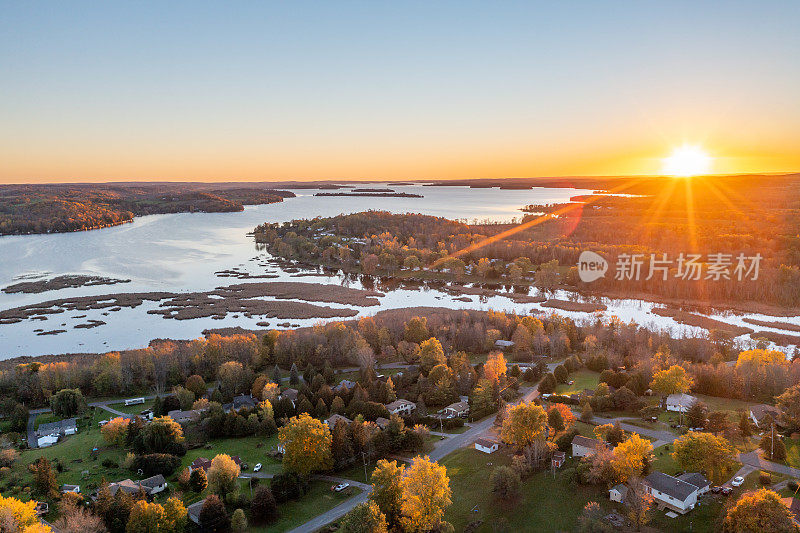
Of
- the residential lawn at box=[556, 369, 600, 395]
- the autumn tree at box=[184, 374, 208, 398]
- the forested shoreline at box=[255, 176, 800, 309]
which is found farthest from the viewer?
the forested shoreline at box=[255, 176, 800, 309]

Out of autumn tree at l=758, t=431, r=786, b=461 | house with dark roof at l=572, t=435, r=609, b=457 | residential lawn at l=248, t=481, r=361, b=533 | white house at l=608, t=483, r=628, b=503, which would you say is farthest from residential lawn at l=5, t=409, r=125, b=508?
autumn tree at l=758, t=431, r=786, b=461

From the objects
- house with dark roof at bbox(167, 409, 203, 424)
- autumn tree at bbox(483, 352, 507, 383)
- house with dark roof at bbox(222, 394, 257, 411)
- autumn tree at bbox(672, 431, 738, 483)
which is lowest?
house with dark roof at bbox(222, 394, 257, 411)

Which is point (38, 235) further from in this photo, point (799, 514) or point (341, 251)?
point (799, 514)

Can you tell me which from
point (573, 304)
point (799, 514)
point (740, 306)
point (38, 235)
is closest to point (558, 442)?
point (799, 514)

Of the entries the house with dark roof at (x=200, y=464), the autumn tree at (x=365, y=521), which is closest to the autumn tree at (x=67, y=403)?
the house with dark roof at (x=200, y=464)

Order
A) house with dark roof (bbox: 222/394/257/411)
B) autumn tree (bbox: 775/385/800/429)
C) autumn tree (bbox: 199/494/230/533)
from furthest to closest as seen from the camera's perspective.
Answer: house with dark roof (bbox: 222/394/257/411) < autumn tree (bbox: 775/385/800/429) < autumn tree (bbox: 199/494/230/533)

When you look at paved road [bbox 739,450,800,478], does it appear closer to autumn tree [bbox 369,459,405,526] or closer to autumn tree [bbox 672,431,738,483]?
autumn tree [bbox 672,431,738,483]

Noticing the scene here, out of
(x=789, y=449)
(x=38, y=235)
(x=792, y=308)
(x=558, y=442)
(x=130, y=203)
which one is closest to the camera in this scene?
Answer: (x=789, y=449)
